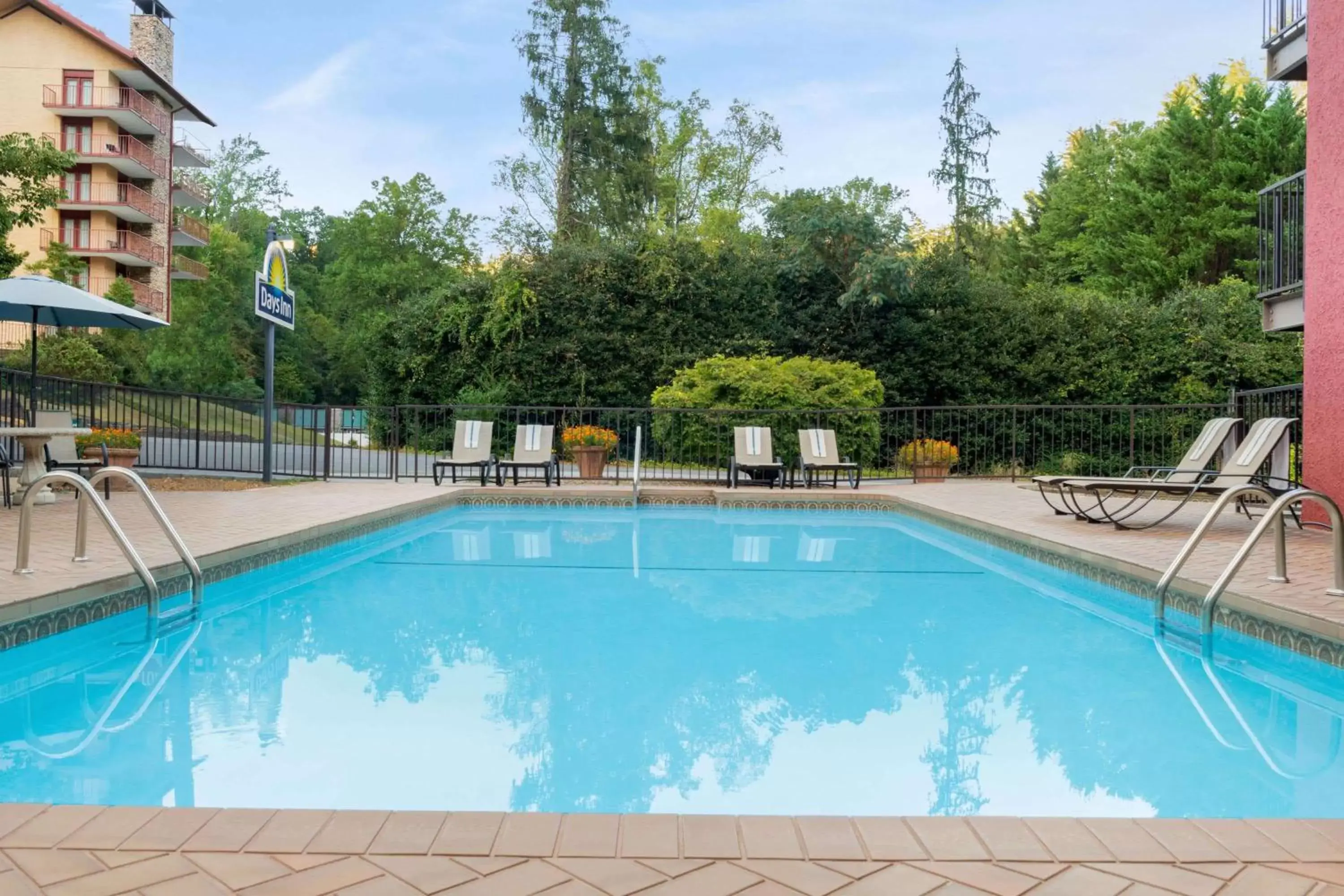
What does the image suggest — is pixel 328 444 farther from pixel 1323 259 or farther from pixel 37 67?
pixel 37 67

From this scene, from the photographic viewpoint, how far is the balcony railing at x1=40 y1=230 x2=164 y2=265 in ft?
93.9

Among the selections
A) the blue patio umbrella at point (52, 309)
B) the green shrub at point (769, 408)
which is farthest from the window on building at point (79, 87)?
the green shrub at point (769, 408)

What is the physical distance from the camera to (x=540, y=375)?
679 inches

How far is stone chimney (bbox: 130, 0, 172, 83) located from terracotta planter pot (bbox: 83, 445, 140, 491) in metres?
26.1

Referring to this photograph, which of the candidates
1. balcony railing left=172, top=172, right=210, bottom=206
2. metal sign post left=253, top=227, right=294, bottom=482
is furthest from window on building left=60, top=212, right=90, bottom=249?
metal sign post left=253, top=227, right=294, bottom=482

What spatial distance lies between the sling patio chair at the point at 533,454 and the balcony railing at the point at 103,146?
24.1 meters

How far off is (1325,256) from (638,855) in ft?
26.7

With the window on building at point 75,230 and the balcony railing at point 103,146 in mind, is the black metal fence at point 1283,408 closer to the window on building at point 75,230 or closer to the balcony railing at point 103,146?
the balcony railing at point 103,146

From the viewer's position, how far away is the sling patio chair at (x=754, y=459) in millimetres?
11828

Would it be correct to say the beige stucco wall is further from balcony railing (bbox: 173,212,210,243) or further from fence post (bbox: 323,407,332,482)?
fence post (bbox: 323,407,332,482)

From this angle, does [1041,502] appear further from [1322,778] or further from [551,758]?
[551,758]

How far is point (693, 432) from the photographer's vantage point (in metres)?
13.7

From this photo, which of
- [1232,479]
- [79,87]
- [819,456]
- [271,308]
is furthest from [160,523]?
[79,87]

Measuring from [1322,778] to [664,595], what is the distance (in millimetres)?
3600
